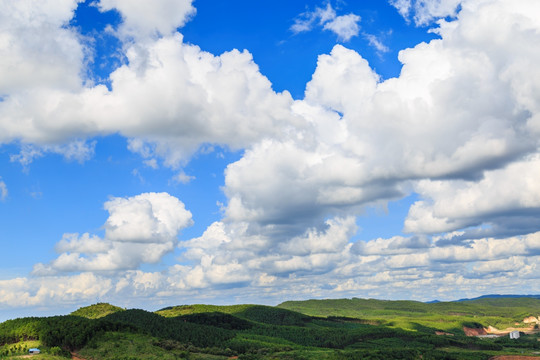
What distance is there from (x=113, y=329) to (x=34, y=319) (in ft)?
83.0

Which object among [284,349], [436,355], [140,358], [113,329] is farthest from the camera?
[436,355]

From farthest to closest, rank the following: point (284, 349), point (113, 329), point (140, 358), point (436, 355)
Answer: point (436, 355) < point (284, 349) < point (113, 329) < point (140, 358)

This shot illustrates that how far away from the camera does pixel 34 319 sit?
5827 inches

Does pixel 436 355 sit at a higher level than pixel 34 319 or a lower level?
lower

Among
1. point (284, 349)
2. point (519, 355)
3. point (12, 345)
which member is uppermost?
point (12, 345)

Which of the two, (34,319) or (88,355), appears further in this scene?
(34,319)

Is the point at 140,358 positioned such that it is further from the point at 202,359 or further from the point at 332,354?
the point at 332,354

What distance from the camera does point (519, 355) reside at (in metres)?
187

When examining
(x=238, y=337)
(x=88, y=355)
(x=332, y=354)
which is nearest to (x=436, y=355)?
(x=332, y=354)

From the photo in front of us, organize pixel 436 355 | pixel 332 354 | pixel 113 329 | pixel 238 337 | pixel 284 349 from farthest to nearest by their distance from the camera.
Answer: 1. pixel 238 337
2. pixel 436 355
3. pixel 284 349
4. pixel 332 354
5. pixel 113 329

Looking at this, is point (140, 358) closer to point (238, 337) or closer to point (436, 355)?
point (238, 337)

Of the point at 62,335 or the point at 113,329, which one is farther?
the point at 113,329

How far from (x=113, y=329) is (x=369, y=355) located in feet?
262


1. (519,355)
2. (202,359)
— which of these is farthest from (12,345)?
(519,355)
